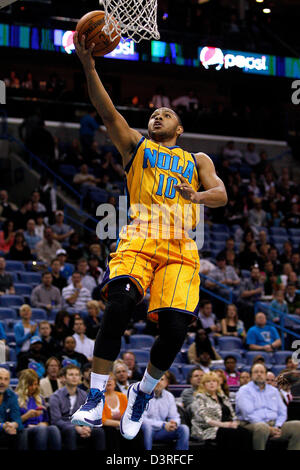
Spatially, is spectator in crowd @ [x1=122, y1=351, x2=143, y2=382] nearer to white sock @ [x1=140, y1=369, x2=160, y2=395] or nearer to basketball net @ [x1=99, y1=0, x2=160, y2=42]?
white sock @ [x1=140, y1=369, x2=160, y2=395]

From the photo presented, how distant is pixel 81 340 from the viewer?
437 inches

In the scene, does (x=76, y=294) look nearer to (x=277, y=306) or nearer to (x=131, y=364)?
(x=131, y=364)

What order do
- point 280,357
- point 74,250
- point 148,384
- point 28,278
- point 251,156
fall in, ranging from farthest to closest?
point 251,156, point 74,250, point 28,278, point 280,357, point 148,384

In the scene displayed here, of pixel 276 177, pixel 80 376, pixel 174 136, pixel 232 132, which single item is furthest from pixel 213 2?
pixel 174 136

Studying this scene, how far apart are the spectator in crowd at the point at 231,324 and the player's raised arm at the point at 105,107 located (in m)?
7.73

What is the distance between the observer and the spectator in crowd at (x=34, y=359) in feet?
33.9

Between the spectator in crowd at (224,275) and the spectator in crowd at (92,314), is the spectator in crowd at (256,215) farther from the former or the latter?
the spectator in crowd at (92,314)

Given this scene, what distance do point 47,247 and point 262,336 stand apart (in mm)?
3900

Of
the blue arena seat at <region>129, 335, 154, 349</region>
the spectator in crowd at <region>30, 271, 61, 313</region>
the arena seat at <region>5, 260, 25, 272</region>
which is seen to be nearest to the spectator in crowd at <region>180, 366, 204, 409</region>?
the blue arena seat at <region>129, 335, 154, 349</region>

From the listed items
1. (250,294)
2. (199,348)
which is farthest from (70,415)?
(250,294)

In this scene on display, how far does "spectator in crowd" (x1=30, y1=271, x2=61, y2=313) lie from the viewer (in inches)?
481

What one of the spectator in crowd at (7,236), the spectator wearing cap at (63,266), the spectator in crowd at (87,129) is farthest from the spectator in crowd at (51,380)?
the spectator in crowd at (87,129)
